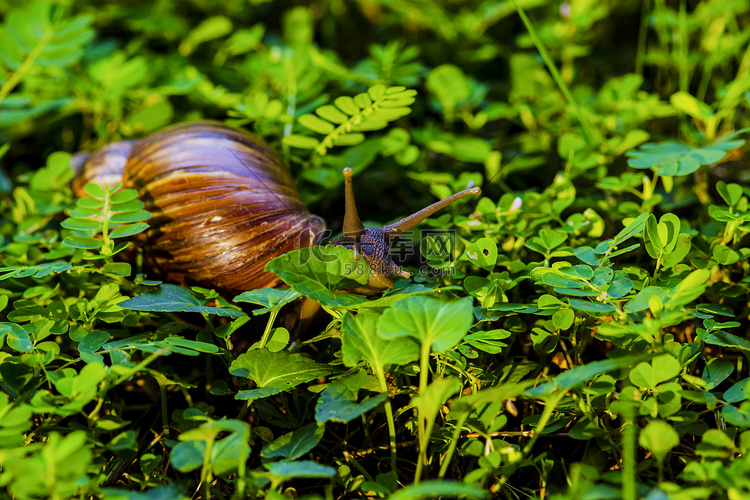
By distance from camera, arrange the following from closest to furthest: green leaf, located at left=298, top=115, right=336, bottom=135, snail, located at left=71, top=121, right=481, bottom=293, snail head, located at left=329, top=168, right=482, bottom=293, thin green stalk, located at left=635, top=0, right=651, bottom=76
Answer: snail head, located at left=329, top=168, right=482, bottom=293, snail, located at left=71, top=121, right=481, bottom=293, green leaf, located at left=298, top=115, right=336, bottom=135, thin green stalk, located at left=635, top=0, right=651, bottom=76

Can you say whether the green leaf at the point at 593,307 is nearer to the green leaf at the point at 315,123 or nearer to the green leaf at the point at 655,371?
the green leaf at the point at 655,371

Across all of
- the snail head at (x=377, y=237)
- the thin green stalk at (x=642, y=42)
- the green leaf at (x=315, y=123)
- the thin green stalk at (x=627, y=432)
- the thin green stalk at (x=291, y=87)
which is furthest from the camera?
the thin green stalk at (x=642, y=42)

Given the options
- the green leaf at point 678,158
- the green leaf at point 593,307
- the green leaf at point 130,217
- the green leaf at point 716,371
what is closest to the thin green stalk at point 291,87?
the green leaf at point 130,217

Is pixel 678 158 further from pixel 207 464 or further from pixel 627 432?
pixel 207 464

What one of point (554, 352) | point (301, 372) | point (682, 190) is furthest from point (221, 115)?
point (682, 190)

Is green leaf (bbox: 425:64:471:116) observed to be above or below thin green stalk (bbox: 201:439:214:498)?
above

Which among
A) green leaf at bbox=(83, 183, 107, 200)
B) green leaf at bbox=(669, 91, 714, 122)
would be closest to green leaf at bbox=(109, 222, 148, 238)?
green leaf at bbox=(83, 183, 107, 200)

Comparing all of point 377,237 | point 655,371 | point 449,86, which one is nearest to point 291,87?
point 449,86

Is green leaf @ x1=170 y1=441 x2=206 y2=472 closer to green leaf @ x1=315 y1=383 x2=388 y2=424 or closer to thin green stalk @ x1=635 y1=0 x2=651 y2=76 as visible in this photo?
green leaf @ x1=315 y1=383 x2=388 y2=424
